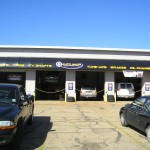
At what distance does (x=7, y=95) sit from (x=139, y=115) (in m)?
4.66

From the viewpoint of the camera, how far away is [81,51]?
2830 cm

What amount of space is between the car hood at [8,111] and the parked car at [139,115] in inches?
170

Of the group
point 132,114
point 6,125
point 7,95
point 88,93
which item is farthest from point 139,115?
point 88,93

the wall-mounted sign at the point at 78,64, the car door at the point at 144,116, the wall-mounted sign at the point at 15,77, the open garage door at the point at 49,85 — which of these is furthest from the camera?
the open garage door at the point at 49,85

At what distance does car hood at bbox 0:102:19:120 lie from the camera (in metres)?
6.91

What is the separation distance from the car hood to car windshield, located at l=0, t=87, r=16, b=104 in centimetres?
44

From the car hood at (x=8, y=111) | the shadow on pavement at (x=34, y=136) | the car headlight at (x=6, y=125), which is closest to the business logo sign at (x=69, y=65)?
the shadow on pavement at (x=34, y=136)

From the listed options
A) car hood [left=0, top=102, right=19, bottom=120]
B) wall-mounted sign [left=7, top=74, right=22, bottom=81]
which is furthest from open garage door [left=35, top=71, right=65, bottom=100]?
car hood [left=0, top=102, right=19, bottom=120]

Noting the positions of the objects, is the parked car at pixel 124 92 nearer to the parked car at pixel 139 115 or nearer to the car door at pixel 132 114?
the parked car at pixel 139 115

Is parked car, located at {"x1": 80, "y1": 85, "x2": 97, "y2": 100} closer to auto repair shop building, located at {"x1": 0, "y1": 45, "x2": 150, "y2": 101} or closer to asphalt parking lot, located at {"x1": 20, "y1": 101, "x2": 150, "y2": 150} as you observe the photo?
auto repair shop building, located at {"x1": 0, "y1": 45, "x2": 150, "y2": 101}

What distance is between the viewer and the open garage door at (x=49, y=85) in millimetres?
30678

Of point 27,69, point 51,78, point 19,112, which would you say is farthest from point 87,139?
point 51,78

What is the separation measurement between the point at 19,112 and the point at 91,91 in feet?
69.0

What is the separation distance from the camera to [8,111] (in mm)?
7312
